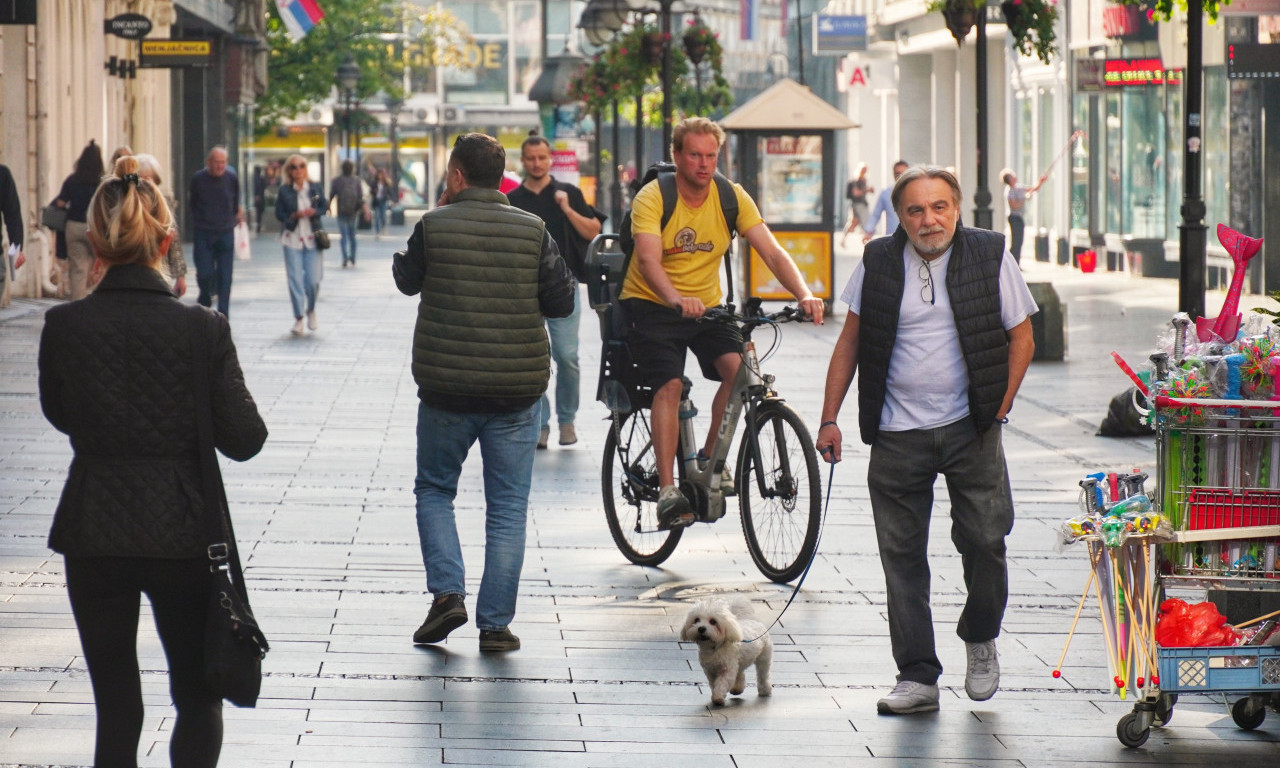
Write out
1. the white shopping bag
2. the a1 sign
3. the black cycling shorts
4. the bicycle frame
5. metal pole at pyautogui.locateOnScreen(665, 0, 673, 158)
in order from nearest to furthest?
the bicycle frame, the black cycling shorts, the white shopping bag, metal pole at pyautogui.locateOnScreen(665, 0, 673, 158), the a1 sign

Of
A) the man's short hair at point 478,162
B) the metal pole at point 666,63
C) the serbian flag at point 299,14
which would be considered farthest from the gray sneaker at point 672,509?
the serbian flag at point 299,14

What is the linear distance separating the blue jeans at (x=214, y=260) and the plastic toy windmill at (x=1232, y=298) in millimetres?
15082

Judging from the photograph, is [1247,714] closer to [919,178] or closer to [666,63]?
[919,178]

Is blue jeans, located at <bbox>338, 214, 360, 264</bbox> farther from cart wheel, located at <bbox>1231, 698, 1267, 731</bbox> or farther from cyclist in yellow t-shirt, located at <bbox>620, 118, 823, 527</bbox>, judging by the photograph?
cart wheel, located at <bbox>1231, 698, 1267, 731</bbox>

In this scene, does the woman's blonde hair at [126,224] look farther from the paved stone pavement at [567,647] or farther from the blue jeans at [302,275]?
the blue jeans at [302,275]

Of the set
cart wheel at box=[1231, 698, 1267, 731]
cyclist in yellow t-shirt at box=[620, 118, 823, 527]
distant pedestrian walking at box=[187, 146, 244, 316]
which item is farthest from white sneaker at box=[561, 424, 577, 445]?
distant pedestrian walking at box=[187, 146, 244, 316]

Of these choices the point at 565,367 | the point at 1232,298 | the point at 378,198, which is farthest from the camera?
the point at 378,198

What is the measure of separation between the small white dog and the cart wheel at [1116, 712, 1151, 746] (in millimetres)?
1099

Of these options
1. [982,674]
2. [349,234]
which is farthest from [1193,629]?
[349,234]

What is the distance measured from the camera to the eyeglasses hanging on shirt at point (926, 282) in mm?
6039

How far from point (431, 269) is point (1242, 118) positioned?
21.8 meters

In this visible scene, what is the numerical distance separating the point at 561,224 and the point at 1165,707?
6.97 m

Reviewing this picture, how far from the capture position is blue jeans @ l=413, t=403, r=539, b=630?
6914mm

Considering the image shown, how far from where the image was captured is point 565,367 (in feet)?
40.4
